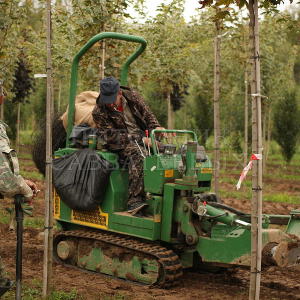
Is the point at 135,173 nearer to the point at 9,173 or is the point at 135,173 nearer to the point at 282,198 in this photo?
the point at 9,173

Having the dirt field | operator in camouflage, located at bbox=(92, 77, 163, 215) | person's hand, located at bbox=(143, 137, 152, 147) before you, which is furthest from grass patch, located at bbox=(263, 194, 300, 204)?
person's hand, located at bbox=(143, 137, 152, 147)

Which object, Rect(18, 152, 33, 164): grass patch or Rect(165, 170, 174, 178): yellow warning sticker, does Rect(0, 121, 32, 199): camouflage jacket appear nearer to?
Rect(165, 170, 174, 178): yellow warning sticker

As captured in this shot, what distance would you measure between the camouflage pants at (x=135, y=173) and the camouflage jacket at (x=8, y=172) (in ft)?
7.45

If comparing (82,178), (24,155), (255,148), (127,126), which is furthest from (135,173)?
(24,155)

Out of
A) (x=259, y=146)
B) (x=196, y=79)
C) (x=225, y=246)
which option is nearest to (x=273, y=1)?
(x=259, y=146)

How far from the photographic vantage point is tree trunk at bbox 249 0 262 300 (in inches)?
171

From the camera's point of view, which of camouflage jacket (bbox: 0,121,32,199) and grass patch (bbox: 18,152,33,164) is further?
grass patch (bbox: 18,152,33,164)

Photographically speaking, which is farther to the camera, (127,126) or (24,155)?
(24,155)

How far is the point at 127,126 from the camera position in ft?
23.2

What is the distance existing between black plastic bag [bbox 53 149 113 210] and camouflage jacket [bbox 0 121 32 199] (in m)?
2.23

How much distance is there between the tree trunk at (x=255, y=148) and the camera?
4336 mm

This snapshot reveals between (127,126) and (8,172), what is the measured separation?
2921mm

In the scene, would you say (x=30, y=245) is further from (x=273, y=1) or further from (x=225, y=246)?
(x=273, y=1)

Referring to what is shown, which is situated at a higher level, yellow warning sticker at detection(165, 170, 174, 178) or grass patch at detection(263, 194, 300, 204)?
yellow warning sticker at detection(165, 170, 174, 178)
